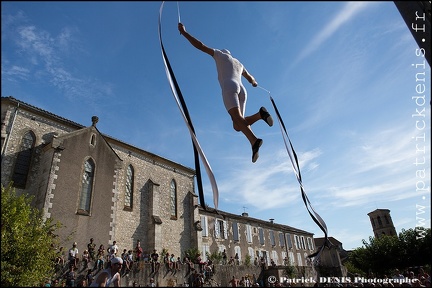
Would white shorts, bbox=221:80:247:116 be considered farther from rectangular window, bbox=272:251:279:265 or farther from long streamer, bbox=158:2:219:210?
rectangular window, bbox=272:251:279:265

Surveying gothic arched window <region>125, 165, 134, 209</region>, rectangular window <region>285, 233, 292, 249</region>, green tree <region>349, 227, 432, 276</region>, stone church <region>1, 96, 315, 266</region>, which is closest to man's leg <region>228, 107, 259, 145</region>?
stone church <region>1, 96, 315, 266</region>

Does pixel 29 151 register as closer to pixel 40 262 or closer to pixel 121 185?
pixel 121 185

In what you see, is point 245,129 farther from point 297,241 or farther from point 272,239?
point 297,241

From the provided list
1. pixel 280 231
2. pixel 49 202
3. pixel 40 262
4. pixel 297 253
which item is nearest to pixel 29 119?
pixel 49 202

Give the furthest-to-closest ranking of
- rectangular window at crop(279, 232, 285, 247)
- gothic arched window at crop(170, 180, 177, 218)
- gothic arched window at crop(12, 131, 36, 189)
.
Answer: rectangular window at crop(279, 232, 285, 247) < gothic arched window at crop(170, 180, 177, 218) < gothic arched window at crop(12, 131, 36, 189)

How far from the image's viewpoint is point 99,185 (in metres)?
16.3

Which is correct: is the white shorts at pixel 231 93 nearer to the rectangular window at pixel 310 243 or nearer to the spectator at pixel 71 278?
the spectator at pixel 71 278

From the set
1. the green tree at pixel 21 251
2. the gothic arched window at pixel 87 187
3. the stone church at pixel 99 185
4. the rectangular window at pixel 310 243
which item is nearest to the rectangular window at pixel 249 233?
the stone church at pixel 99 185

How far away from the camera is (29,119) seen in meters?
16.0

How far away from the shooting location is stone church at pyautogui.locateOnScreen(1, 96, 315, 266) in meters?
14.4

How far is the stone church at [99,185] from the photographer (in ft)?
47.2

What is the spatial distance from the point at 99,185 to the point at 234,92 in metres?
14.0

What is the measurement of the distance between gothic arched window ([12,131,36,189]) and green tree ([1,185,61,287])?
5.11 meters

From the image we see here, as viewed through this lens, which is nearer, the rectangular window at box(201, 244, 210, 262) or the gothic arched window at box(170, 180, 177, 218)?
the gothic arched window at box(170, 180, 177, 218)
